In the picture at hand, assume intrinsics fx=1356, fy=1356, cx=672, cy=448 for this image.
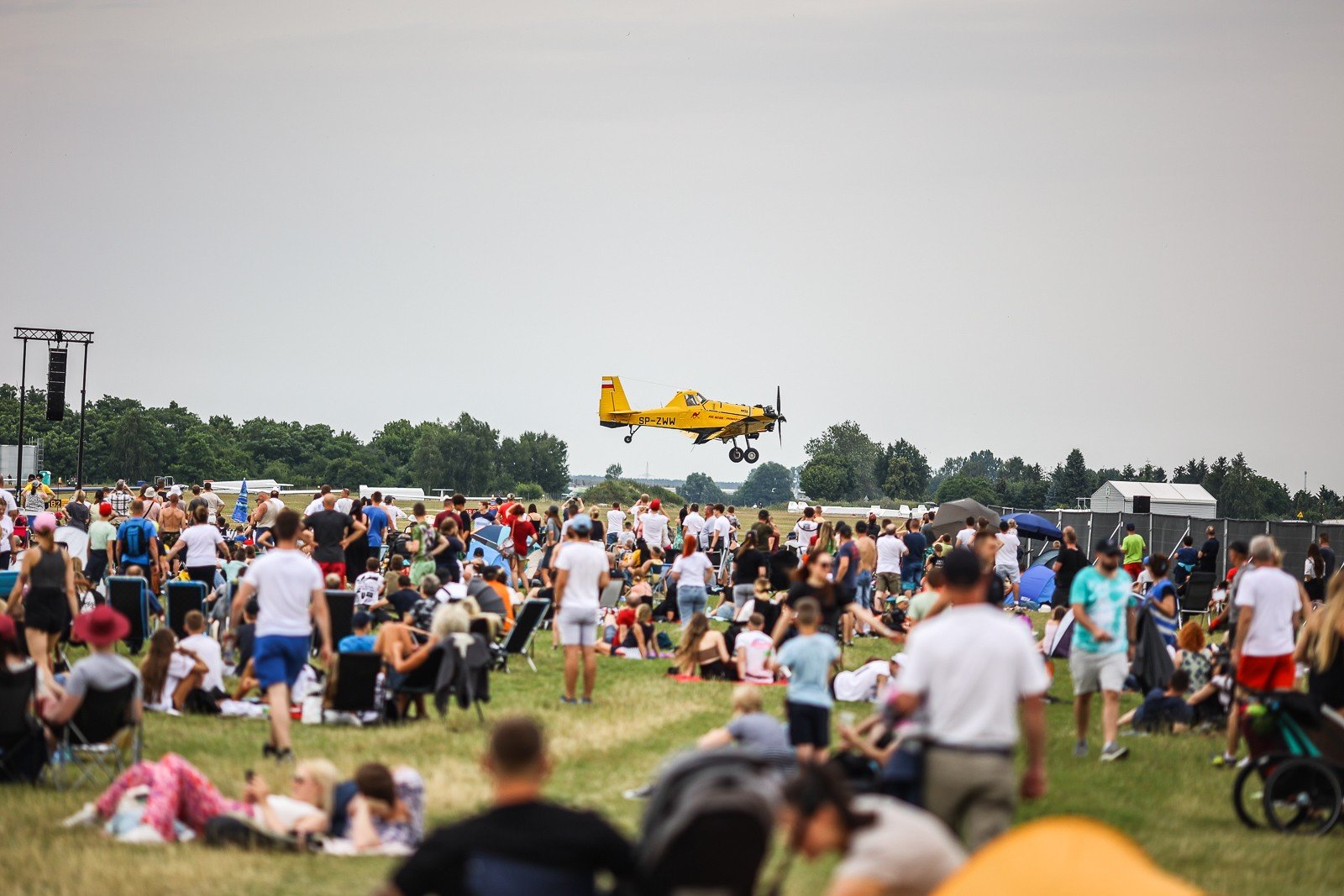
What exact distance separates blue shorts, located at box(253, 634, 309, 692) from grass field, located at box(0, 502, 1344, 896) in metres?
0.59

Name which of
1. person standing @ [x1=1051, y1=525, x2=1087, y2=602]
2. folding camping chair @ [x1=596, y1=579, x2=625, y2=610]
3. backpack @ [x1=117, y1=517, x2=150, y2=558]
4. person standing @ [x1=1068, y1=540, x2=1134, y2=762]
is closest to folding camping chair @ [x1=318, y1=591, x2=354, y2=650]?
backpack @ [x1=117, y1=517, x2=150, y2=558]

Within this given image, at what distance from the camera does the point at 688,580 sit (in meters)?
16.9

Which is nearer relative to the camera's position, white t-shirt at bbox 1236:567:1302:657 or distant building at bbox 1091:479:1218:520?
white t-shirt at bbox 1236:567:1302:657

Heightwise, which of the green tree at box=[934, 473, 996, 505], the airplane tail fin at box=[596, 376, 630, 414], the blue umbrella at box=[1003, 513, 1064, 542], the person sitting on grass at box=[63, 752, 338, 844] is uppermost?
the airplane tail fin at box=[596, 376, 630, 414]

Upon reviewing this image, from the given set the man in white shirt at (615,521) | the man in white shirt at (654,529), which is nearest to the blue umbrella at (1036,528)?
the man in white shirt at (654,529)

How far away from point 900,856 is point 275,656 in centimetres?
617

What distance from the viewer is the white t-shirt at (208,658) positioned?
454 inches

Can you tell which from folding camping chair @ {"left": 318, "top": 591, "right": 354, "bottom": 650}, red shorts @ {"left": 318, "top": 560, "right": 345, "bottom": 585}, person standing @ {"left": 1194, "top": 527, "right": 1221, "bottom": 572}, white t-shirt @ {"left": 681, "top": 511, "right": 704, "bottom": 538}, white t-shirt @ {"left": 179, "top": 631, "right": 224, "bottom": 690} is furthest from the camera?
white t-shirt @ {"left": 681, "top": 511, "right": 704, "bottom": 538}

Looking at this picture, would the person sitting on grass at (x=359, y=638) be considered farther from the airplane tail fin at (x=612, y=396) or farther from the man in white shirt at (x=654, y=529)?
the airplane tail fin at (x=612, y=396)

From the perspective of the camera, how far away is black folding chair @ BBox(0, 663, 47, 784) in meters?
8.19

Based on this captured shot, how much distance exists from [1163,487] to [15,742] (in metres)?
67.3

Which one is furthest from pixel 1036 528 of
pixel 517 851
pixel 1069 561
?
pixel 517 851

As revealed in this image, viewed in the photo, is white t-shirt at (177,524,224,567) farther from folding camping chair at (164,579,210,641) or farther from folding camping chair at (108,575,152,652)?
folding camping chair at (164,579,210,641)

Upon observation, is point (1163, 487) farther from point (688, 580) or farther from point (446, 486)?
point (446, 486)
